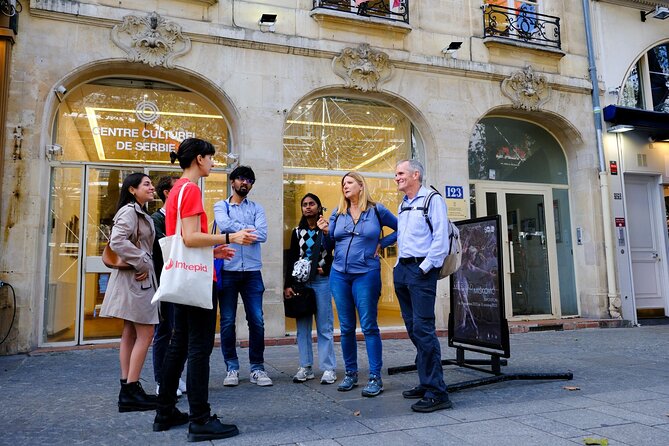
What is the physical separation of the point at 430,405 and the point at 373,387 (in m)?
0.65

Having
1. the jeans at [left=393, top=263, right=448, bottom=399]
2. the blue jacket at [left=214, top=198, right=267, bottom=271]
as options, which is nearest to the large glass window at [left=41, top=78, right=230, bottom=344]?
the blue jacket at [left=214, top=198, right=267, bottom=271]

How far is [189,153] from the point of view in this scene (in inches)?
143

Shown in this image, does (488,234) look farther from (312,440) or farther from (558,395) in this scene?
(312,440)

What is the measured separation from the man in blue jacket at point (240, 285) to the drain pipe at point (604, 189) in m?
8.22

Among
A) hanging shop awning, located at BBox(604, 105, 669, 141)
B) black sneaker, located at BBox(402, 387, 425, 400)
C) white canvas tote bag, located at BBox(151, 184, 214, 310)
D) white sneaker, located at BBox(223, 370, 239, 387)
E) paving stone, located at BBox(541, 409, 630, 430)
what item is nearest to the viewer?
white canvas tote bag, located at BBox(151, 184, 214, 310)

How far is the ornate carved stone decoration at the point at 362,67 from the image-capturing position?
912cm

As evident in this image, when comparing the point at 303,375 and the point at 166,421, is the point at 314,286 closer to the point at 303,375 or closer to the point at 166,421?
the point at 303,375

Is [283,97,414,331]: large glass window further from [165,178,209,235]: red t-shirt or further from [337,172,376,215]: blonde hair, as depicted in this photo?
[165,178,209,235]: red t-shirt

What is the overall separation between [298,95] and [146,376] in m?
5.14

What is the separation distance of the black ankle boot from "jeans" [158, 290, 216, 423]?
63 centimetres

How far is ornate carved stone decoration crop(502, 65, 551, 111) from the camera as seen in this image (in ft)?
34.0

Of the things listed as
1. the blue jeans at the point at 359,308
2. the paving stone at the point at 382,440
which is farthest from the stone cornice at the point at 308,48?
the paving stone at the point at 382,440

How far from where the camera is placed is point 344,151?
9531 millimetres

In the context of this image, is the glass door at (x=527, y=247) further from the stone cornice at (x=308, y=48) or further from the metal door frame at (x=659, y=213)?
the stone cornice at (x=308, y=48)
